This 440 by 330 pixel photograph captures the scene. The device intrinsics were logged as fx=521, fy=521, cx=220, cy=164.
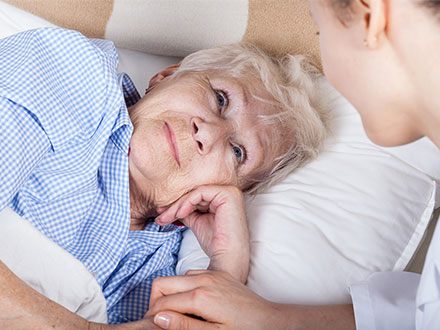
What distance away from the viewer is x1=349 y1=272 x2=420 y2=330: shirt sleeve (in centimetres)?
115

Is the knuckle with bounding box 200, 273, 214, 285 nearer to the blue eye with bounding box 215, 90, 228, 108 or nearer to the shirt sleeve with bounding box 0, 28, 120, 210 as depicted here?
the shirt sleeve with bounding box 0, 28, 120, 210

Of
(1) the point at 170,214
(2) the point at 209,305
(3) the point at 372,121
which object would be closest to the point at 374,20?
(3) the point at 372,121

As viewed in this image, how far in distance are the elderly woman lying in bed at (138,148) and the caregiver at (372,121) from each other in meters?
0.13

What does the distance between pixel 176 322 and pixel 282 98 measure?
2.56ft

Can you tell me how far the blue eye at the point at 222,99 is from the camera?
150cm

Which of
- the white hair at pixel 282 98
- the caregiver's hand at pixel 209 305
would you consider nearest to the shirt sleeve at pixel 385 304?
the caregiver's hand at pixel 209 305

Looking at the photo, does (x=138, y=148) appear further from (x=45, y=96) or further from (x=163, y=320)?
(x=163, y=320)

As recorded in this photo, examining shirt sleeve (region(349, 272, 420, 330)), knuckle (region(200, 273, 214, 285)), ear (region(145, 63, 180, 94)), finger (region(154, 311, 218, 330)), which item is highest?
ear (region(145, 63, 180, 94))

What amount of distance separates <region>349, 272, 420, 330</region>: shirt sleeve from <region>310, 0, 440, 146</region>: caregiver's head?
1.32 feet

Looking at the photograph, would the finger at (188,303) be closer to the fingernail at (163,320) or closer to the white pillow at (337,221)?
the fingernail at (163,320)

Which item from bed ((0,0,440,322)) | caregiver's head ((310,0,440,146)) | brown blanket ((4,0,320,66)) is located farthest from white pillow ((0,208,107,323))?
brown blanket ((4,0,320,66))

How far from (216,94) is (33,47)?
1.66 ft

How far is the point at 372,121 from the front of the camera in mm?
944

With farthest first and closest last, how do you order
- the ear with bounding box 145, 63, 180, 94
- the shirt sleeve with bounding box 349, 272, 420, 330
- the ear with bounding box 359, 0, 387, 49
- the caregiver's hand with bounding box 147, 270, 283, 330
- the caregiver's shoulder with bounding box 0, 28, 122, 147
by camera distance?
the ear with bounding box 145, 63, 180, 94 < the caregiver's shoulder with bounding box 0, 28, 122, 147 < the shirt sleeve with bounding box 349, 272, 420, 330 < the caregiver's hand with bounding box 147, 270, 283, 330 < the ear with bounding box 359, 0, 387, 49
